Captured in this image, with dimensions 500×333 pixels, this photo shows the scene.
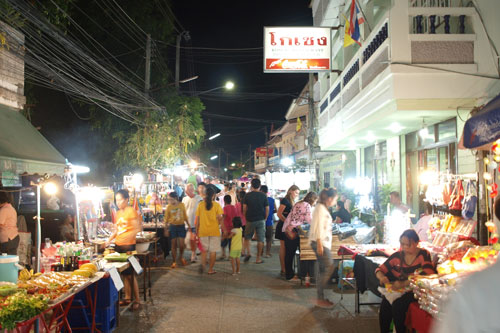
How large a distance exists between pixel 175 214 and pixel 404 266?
6682mm

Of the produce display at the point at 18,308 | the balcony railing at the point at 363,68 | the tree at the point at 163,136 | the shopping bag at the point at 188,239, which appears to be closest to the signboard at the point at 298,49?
the balcony railing at the point at 363,68

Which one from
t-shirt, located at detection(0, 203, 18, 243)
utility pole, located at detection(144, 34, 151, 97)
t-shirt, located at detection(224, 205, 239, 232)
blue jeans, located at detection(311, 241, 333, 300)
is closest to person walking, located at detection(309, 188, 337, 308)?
blue jeans, located at detection(311, 241, 333, 300)

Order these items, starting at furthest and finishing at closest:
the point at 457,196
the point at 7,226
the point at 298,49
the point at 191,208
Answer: the point at 298,49 < the point at 191,208 < the point at 7,226 < the point at 457,196

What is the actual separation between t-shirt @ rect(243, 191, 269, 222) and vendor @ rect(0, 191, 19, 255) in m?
5.55

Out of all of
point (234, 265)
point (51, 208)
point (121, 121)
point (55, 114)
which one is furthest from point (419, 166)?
point (55, 114)

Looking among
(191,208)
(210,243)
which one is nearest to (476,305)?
(210,243)

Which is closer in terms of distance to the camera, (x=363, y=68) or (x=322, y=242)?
(x=322, y=242)

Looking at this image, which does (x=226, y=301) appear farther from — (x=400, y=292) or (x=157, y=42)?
(x=157, y=42)

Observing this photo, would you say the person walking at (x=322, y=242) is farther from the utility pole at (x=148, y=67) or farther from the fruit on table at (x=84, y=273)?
the utility pole at (x=148, y=67)

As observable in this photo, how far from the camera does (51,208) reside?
36.3 ft

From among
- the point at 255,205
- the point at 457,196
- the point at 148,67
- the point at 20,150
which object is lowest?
the point at 255,205

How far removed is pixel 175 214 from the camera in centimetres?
1108

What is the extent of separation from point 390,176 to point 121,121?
10.8 meters

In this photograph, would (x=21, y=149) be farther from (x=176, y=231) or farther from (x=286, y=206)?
(x=286, y=206)
